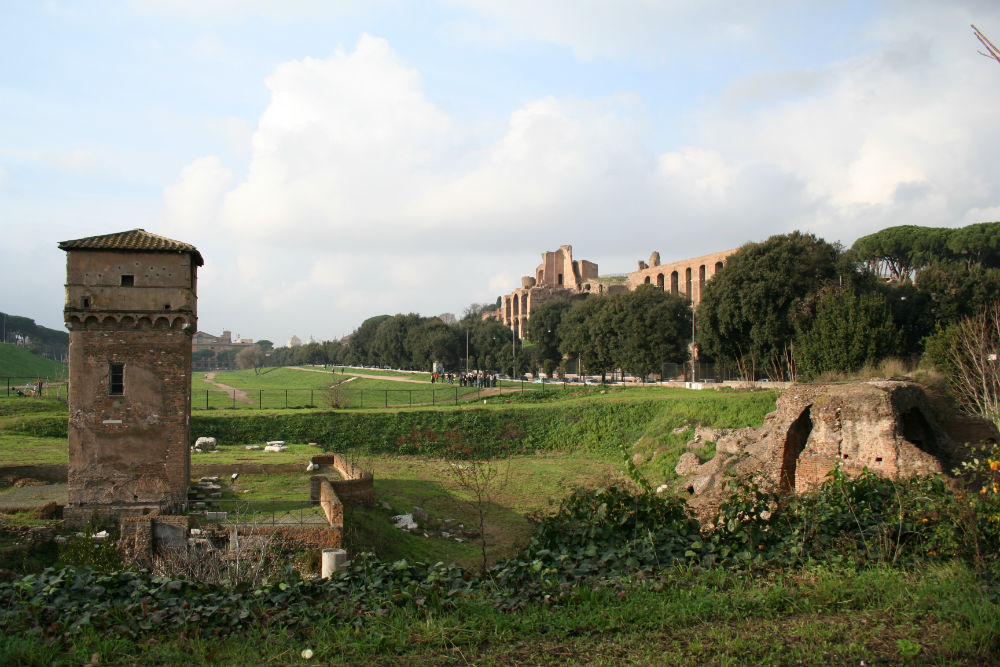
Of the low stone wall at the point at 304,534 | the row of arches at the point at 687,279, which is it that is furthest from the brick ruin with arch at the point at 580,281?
the low stone wall at the point at 304,534

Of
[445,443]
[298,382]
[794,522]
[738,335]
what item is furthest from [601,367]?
[794,522]

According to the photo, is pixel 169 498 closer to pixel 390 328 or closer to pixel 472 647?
pixel 472 647

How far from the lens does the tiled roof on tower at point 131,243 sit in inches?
663

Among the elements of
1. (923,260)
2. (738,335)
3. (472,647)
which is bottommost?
(472,647)

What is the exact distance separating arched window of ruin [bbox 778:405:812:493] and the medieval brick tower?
15.1 m

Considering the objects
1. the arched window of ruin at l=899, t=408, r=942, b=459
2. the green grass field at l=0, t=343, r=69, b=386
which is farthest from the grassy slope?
the arched window of ruin at l=899, t=408, r=942, b=459

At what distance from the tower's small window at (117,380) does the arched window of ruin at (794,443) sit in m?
16.4

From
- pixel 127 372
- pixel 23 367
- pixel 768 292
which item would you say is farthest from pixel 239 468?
pixel 23 367

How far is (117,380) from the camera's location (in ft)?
56.3

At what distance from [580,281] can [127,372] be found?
3201 inches

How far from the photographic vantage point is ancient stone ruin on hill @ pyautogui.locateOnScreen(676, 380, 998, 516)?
42.2ft

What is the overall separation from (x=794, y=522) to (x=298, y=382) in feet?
246

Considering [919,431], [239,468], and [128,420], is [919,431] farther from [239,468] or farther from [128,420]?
[239,468]

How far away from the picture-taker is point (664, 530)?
6914 mm
